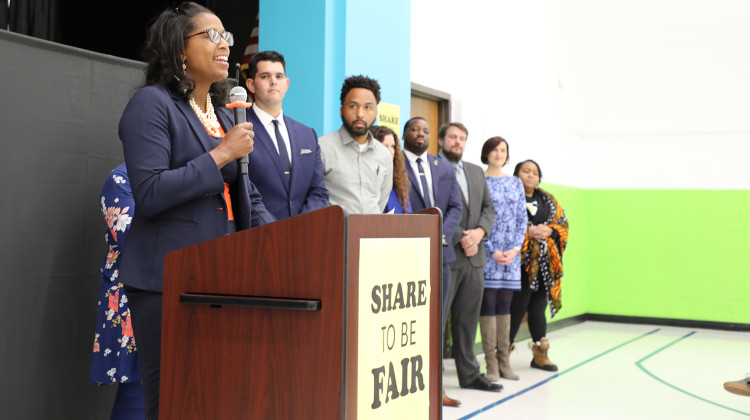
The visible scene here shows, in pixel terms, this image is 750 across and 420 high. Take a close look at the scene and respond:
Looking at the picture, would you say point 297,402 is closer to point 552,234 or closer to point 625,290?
point 552,234

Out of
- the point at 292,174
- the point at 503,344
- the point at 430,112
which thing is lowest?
the point at 503,344

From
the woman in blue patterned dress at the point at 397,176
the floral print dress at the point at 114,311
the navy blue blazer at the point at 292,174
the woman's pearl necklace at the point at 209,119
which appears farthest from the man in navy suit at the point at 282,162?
the woman in blue patterned dress at the point at 397,176

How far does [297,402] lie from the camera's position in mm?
1263

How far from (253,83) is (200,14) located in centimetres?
120

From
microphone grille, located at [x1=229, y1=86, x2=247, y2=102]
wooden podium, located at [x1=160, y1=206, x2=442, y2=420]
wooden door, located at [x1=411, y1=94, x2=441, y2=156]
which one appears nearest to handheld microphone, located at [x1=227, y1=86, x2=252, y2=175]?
microphone grille, located at [x1=229, y1=86, x2=247, y2=102]

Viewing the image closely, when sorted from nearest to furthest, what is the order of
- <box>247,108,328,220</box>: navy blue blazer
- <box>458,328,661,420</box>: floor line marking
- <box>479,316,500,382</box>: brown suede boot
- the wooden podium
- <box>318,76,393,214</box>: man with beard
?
the wooden podium → <box>247,108,328,220</box>: navy blue blazer → <box>318,76,393,214</box>: man with beard → <box>458,328,661,420</box>: floor line marking → <box>479,316,500,382</box>: brown suede boot

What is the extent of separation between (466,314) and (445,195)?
0.82 meters

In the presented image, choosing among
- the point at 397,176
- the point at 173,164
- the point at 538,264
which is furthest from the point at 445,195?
the point at 173,164

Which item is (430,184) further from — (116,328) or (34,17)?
(34,17)

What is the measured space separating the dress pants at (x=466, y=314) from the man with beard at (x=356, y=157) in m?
1.25

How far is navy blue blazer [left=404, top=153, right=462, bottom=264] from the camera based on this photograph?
4.00 meters

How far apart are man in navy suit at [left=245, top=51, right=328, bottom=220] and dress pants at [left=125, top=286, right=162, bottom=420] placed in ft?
3.22

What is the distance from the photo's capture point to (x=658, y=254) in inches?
322

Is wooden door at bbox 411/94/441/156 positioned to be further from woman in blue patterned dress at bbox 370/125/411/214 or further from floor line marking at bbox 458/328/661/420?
floor line marking at bbox 458/328/661/420
